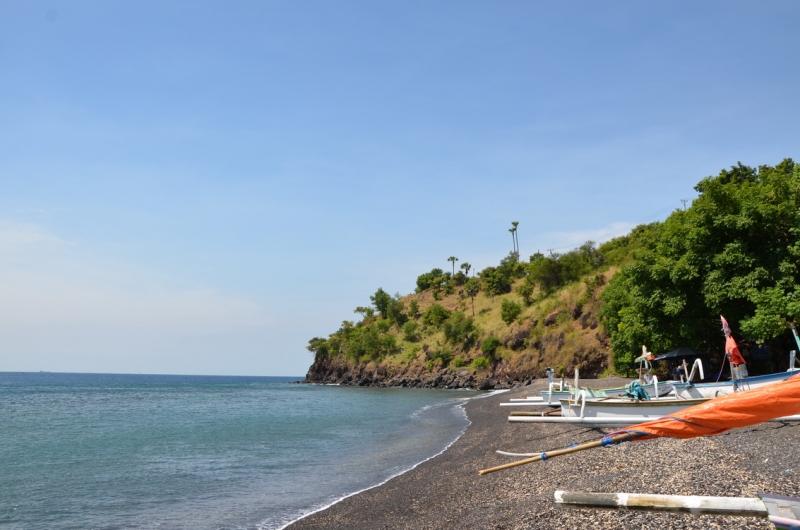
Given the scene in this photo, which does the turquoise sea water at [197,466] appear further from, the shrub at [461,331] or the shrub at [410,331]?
the shrub at [410,331]

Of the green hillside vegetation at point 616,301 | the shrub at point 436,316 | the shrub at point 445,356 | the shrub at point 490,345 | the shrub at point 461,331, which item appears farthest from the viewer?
the shrub at point 436,316

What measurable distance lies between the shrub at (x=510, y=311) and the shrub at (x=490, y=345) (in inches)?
229

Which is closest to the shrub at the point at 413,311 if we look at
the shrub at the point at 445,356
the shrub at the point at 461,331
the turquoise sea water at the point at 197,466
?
the shrub at the point at 461,331

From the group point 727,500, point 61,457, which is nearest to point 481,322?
point 61,457

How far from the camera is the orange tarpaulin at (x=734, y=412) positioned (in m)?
5.31

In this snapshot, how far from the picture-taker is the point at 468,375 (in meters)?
92.1

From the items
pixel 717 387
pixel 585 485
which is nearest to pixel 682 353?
pixel 717 387

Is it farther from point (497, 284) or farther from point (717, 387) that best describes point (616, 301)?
point (497, 284)

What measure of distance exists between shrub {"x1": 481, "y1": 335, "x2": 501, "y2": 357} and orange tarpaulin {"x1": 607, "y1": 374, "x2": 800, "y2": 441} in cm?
8789

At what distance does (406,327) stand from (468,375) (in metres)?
30.5

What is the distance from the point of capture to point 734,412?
18.2 ft

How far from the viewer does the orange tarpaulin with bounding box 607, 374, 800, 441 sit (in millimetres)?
5305

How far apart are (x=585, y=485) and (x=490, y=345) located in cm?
8130

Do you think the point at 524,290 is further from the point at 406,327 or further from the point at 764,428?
the point at 764,428
